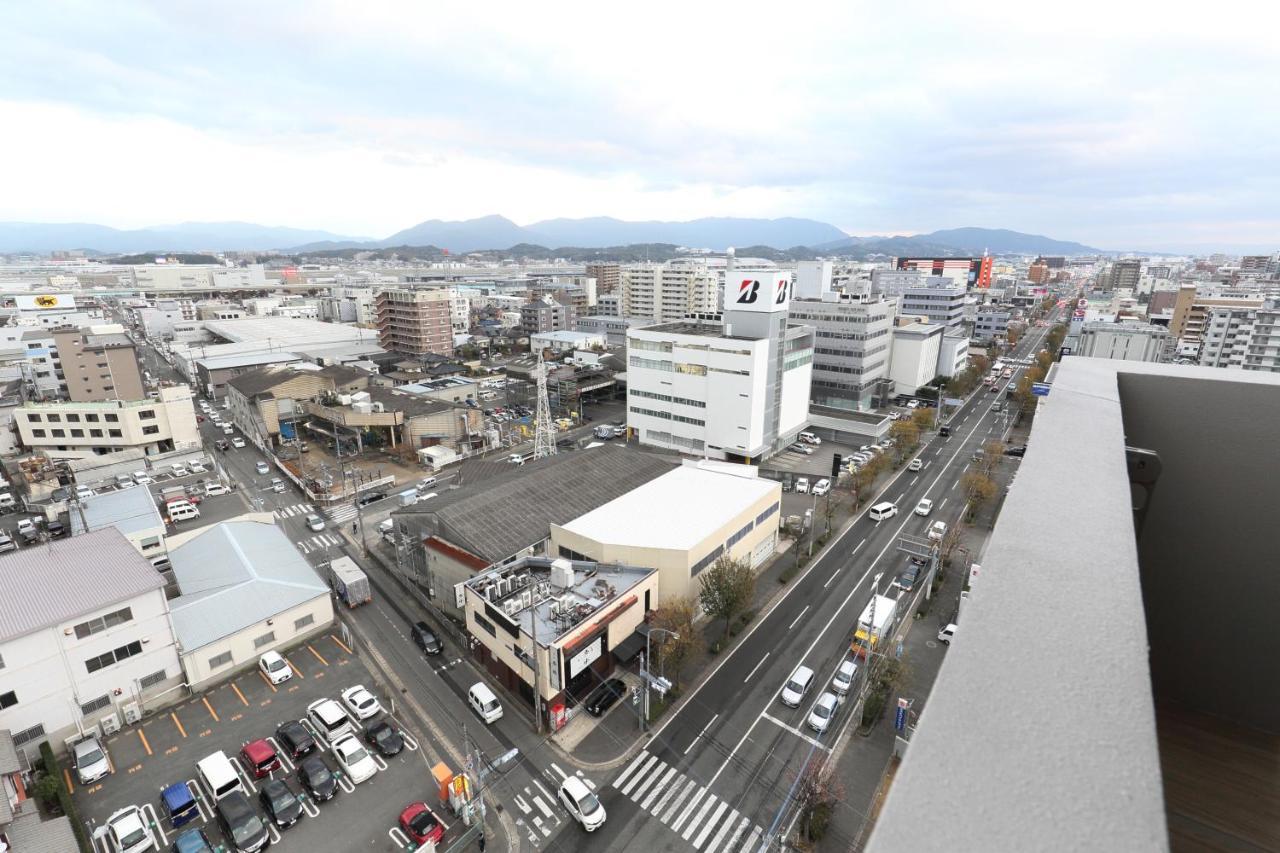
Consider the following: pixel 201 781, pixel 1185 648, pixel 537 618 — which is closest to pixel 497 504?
pixel 537 618

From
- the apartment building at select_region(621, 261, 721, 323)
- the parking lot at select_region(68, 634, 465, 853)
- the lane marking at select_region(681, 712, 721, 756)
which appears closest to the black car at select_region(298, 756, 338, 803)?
the parking lot at select_region(68, 634, 465, 853)

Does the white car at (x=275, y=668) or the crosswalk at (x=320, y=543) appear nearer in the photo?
the white car at (x=275, y=668)

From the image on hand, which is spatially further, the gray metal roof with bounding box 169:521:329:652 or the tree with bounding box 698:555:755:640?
the tree with bounding box 698:555:755:640

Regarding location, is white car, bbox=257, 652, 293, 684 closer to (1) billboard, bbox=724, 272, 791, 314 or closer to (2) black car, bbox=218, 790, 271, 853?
(2) black car, bbox=218, 790, 271, 853

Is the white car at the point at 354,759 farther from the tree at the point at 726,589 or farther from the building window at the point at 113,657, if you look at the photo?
the tree at the point at 726,589

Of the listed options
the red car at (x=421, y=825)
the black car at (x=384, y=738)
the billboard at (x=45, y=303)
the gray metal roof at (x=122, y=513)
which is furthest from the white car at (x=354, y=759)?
the billboard at (x=45, y=303)

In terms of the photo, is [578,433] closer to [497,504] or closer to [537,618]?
[497,504]

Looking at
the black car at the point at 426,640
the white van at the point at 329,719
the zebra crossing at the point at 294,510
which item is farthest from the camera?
the zebra crossing at the point at 294,510
